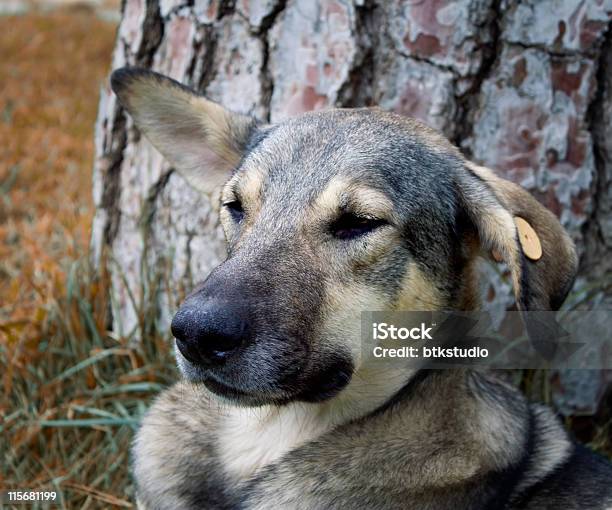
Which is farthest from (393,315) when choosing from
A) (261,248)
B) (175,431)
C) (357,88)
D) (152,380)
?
(152,380)

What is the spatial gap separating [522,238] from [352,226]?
0.58 meters

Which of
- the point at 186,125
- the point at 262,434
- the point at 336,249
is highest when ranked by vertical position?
the point at 186,125

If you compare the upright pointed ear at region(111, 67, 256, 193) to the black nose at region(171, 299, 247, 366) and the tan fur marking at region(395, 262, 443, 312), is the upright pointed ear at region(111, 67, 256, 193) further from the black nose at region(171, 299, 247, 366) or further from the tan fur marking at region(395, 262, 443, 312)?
the black nose at region(171, 299, 247, 366)

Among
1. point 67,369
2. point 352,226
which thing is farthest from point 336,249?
point 67,369

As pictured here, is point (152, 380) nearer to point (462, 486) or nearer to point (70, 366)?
point (70, 366)

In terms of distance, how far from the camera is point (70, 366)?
4.53m

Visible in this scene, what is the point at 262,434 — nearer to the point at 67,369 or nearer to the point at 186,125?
the point at 186,125

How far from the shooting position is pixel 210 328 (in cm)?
259

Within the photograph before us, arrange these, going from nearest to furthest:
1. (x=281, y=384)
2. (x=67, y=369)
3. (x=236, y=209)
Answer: (x=281, y=384)
(x=236, y=209)
(x=67, y=369)

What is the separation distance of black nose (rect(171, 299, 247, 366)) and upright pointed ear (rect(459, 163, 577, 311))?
974 mm

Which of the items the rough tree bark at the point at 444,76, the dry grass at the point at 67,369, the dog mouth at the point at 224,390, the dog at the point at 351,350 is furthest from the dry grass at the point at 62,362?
the dog mouth at the point at 224,390

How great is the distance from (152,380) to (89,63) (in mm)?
6233

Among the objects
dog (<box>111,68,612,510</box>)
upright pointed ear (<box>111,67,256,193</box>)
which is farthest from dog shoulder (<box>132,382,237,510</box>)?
upright pointed ear (<box>111,67,256,193</box>)

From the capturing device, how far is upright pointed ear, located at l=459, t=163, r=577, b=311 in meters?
2.94
